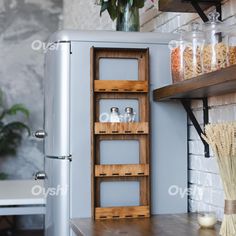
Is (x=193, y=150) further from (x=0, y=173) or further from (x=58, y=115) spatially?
(x=0, y=173)

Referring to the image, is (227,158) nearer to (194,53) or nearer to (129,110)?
(194,53)

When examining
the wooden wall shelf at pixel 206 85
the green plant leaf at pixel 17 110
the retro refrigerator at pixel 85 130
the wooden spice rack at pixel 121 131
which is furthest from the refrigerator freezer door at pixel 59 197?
the green plant leaf at pixel 17 110

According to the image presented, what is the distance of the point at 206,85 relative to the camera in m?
1.68

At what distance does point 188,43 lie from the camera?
203cm

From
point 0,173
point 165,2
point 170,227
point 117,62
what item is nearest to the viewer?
point 170,227

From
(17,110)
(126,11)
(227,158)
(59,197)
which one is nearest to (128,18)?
(126,11)

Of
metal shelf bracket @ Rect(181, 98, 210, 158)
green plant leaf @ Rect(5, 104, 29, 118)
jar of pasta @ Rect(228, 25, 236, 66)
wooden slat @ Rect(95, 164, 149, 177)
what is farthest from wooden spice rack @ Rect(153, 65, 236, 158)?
green plant leaf @ Rect(5, 104, 29, 118)

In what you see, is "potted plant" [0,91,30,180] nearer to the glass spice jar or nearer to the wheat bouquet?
Answer: the glass spice jar

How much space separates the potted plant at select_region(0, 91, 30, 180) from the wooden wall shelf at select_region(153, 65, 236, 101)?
322 cm

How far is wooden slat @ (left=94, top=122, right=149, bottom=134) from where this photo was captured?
2209mm

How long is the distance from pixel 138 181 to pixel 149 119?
29 cm

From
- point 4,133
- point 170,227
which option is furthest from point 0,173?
point 170,227

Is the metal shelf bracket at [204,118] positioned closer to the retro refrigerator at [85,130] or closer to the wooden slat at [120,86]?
the retro refrigerator at [85,130]

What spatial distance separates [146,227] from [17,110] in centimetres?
351
